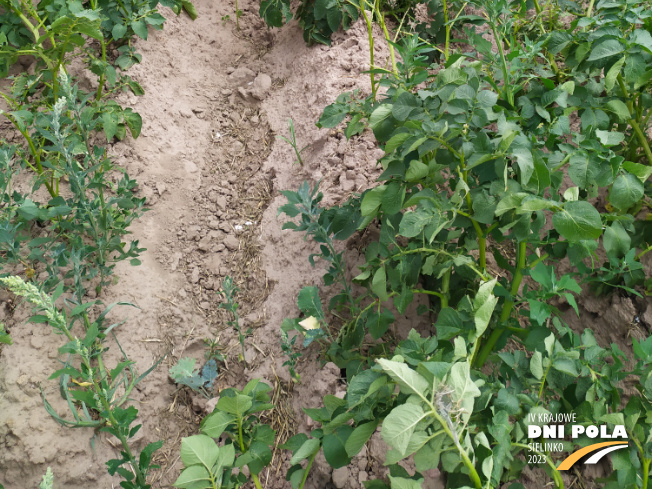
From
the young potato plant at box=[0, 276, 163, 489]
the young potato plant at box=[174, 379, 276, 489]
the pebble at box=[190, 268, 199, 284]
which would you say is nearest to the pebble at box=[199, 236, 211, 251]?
the pebble at box=[190, 268, 199, 284]

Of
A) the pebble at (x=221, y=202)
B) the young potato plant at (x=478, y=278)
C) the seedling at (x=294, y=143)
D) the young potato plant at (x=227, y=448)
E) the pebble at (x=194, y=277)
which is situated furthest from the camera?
the pebble at (x=221, y=202)

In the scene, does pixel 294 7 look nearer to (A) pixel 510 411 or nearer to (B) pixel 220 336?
(B) pixel 220 336

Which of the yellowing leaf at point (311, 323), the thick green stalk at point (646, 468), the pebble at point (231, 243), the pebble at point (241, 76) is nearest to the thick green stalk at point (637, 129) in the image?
the thick green stalk at point (646, 468)

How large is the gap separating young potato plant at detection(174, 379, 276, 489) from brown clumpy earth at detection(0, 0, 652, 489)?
41 centimetres

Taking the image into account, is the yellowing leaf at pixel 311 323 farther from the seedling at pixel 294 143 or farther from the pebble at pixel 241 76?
the pebble at pixel 241 76

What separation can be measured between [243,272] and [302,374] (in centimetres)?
62

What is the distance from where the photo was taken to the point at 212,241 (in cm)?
242

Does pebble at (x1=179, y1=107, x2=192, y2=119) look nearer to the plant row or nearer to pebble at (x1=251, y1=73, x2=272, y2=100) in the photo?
pebble at (x1=251, y1=73, x2=272, y2=100)

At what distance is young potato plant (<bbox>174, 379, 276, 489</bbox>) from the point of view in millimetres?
1125

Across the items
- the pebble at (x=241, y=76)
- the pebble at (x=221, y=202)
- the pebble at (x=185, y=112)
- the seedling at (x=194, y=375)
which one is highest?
the pebble at (x=241, y=76)

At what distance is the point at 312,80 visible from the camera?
2.69 metres

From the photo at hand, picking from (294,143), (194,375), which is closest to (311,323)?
(194,375)

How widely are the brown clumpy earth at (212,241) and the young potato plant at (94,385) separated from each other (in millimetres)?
61

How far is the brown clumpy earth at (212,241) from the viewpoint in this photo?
5.82 feet
